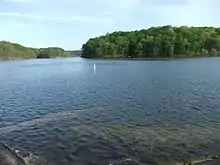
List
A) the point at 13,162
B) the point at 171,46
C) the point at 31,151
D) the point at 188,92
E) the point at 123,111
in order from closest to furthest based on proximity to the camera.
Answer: the point at 13,162 < the point at 31,151 < the point at 123,111 < the point at 188,92 < the point at 171,46

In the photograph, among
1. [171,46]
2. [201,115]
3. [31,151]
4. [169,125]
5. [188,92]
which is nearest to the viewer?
[31,151]

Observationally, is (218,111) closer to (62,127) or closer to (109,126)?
(109,126)

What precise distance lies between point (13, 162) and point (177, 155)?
999 centimetres

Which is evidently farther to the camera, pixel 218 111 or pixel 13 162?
pixel 218 111

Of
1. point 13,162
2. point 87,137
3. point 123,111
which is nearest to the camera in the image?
point 13,162

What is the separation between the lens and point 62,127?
30.3 meters

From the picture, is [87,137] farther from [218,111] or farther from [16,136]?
[218,111]

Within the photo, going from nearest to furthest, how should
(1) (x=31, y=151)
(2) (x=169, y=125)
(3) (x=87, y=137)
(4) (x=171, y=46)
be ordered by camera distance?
(1) (x=31, y=151), (3) (x=87, y=137), (2) (x=169, y=125), (4) (x=171, y=46)

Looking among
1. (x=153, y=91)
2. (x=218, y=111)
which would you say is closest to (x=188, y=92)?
(x=153, y=91)

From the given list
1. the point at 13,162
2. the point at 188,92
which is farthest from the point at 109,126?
the point at 188,92

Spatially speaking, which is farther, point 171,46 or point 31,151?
point 171,46

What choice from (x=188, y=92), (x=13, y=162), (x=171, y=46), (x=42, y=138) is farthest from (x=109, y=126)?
(x=171, y=46)

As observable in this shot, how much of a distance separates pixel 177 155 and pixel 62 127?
38.2ft

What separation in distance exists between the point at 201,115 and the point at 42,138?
15373 millimetres
